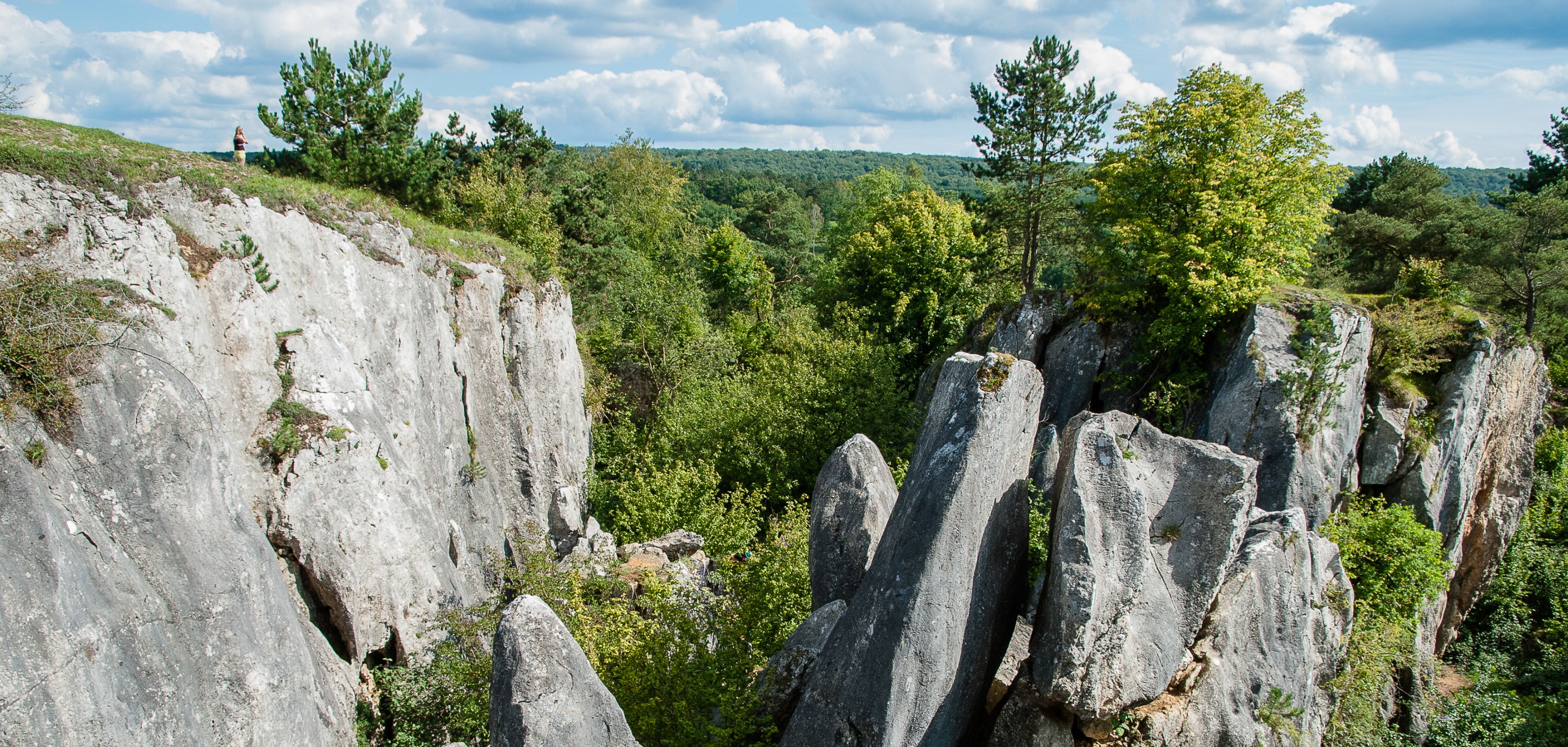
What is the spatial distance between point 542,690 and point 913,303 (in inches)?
1043

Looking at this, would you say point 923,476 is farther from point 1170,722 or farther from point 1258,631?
point 1258,631

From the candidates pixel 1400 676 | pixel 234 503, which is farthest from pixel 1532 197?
pixel 234 503

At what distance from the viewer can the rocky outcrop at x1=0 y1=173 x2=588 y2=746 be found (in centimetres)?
841

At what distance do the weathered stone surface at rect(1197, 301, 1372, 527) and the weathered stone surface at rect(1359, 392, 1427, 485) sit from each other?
4.25ft

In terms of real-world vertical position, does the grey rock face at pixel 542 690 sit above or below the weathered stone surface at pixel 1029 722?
above

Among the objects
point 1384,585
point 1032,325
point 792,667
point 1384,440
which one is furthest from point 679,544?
point 1384,440

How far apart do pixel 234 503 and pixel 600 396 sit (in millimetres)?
21696

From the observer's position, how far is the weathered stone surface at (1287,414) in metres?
17.2

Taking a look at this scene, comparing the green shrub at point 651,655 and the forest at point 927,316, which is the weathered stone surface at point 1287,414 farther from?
the green shrub at point 651,655

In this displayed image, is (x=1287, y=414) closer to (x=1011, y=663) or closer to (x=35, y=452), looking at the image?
(x=1011, y=663)

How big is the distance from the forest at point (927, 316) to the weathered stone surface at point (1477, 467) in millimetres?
700

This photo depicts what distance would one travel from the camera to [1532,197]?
94.6 ft

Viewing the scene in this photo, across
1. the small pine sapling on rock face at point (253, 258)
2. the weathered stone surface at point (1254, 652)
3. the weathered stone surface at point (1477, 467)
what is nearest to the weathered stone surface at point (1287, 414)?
the weathered stone surface at point (1477, 467)

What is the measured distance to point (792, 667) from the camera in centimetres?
1058
